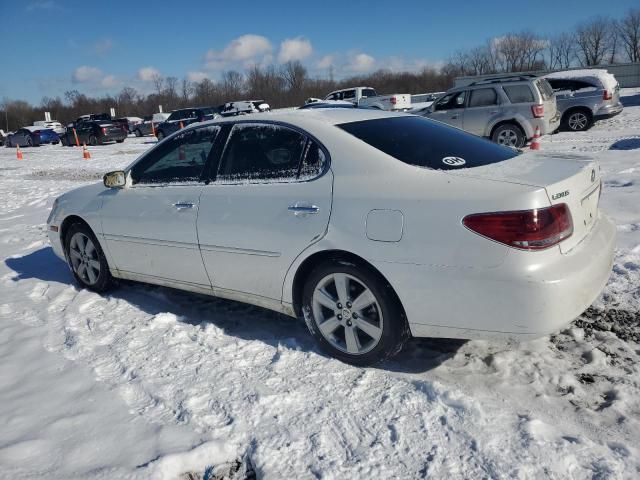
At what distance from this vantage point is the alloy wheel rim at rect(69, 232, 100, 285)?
4961 millimetres

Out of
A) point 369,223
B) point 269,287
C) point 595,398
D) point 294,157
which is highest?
point 294,157

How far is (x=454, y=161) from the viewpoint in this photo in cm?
321

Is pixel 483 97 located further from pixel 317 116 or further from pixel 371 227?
pixel 371 227

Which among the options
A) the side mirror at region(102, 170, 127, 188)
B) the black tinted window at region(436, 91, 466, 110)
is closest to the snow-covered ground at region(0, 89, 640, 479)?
the side mirror at region(102, 170, 127, 188)

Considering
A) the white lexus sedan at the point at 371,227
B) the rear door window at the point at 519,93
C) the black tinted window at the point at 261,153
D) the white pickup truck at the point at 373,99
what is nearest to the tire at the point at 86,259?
the white lexus sedan at the point at 371,227

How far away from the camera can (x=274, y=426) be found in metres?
2.76

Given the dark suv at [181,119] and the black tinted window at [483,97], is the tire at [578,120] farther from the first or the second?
the dark suv at [181,119]

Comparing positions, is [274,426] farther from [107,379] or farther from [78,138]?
[78,138]

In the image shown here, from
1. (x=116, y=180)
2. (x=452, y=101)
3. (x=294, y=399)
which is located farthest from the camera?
(x=452, y=101)

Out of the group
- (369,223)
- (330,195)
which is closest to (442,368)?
(369,223)

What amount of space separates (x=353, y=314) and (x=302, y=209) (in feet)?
2.38

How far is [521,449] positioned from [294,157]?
216 cm

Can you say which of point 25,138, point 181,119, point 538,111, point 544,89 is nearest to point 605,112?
point 544,89

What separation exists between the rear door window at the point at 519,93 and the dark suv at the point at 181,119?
18756 mm
